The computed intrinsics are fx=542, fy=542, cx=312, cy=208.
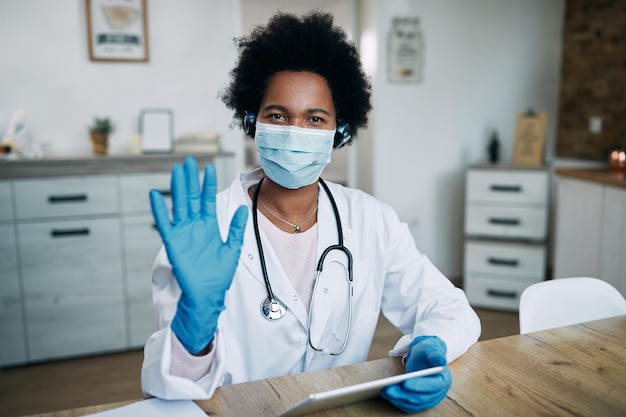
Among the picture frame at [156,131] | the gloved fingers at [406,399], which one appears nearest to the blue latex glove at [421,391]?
the gloved fingers at [406,399]

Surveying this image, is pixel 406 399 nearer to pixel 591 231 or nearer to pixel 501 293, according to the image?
pixel 591 231

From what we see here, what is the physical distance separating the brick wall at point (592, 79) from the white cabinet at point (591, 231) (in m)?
0.65

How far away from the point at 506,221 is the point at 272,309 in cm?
259

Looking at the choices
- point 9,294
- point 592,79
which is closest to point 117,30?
point 9,294

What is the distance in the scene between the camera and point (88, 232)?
2762 mm

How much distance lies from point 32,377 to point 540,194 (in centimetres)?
300

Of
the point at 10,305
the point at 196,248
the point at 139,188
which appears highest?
the point at 196,248

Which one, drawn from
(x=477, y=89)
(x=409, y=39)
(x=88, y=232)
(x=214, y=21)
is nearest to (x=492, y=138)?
(x=477, y=89)

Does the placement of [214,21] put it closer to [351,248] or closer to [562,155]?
[351,248]

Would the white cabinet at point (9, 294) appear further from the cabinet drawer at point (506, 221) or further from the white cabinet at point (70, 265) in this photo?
the cabinet drawer at point (506, 221)

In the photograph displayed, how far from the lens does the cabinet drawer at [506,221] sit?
3379 mm

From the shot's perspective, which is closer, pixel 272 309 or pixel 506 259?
pixel 272 309

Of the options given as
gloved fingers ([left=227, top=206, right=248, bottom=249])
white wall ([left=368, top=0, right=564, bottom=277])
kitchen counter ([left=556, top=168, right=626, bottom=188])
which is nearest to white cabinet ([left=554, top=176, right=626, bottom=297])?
kitchen counter ([left=556, top=168, right=626, bottom=188])

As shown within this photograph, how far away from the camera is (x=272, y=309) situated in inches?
48.4
